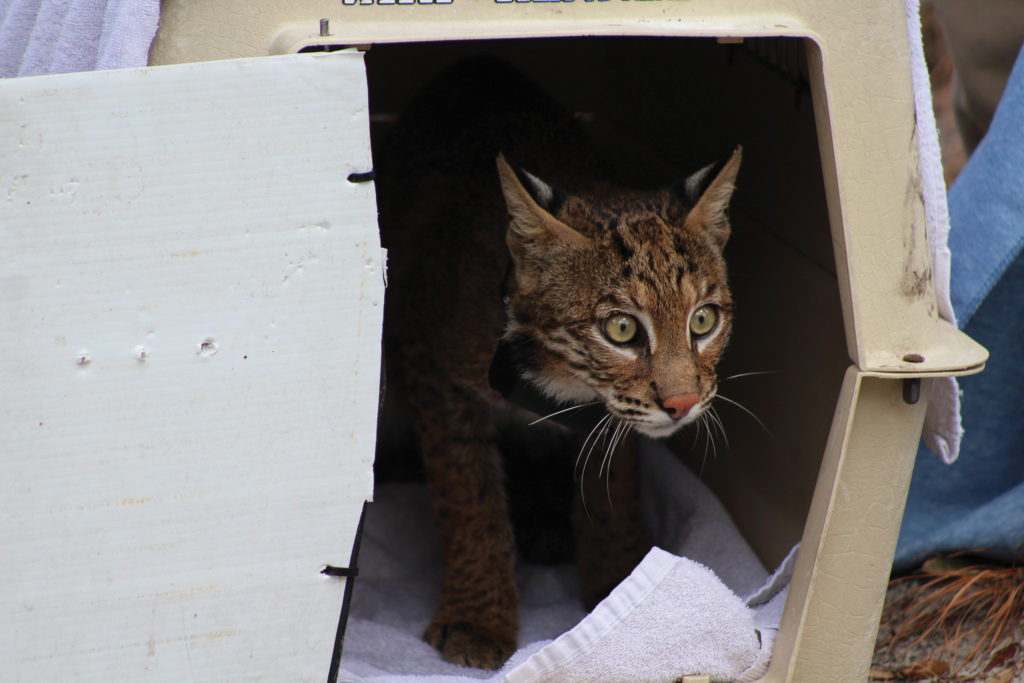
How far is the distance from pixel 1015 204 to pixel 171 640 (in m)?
2.16

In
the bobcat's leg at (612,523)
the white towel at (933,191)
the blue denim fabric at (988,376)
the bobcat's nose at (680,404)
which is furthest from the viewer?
the bobcat's leg at (612,523)

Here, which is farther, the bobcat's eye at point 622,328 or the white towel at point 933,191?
the bobcat's eye at point 622,328

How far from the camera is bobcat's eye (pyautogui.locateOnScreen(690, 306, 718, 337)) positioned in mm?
2169

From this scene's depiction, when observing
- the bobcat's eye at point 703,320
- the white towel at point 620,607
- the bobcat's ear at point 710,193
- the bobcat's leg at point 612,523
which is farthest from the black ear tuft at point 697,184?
the white towel at point 620,607

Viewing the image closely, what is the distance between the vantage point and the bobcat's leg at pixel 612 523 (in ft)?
8.60

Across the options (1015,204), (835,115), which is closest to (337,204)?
(835,115)

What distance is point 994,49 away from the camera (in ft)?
10.2

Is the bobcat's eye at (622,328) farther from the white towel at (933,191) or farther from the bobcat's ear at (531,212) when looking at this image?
the white towel at (933,191)

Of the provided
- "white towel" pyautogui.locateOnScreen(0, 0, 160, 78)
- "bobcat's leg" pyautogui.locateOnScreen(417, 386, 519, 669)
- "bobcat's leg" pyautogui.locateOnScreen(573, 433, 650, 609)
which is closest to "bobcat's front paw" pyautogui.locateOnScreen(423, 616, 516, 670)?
"bobcat's leg" pyautogui.locateOnScreen(417, 386, 519, 669)

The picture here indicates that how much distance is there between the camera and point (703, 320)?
2.19m

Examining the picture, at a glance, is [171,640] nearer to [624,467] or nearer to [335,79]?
[335,79]

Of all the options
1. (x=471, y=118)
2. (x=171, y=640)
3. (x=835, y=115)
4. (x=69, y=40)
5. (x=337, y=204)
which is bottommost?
(x=171, y=640)

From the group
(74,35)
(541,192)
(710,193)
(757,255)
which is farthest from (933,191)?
(74,35)

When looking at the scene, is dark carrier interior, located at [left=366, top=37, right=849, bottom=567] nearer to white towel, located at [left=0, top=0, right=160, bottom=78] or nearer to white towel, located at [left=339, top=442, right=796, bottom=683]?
white towel, located at [left=339, top=442, right=796, bottom=683]
